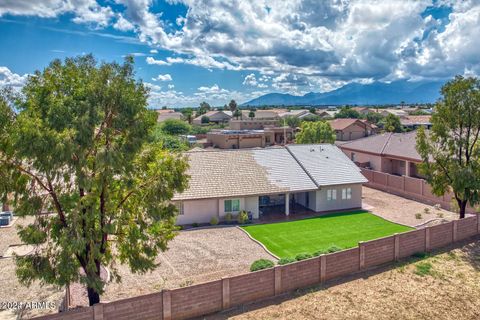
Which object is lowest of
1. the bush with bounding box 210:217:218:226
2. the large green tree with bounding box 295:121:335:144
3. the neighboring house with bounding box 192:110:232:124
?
the bush with bounding box 210:217:218:226

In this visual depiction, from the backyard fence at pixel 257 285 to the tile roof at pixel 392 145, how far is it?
20.0m

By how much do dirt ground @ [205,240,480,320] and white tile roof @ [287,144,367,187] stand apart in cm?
1325

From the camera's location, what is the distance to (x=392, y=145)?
1672 inches

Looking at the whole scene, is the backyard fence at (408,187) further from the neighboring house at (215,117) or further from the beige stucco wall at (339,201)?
the neighboring house at (215,117)

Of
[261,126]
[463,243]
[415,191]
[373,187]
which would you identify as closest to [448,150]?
[463,243]

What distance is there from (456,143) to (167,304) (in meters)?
20.8

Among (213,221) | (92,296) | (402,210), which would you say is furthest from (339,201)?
(92,296)

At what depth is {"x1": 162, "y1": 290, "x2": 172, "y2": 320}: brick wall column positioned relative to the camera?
1289 cm

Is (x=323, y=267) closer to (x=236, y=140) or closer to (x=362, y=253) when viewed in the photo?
(x=362, y=253)

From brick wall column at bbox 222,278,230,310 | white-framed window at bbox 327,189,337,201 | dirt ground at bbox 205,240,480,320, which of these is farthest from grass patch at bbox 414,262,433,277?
white-framed window at bbox 327,189,337,201

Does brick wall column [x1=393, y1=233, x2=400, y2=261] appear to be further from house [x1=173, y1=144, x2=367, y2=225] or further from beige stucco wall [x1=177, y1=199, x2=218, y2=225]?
beige stucco wall [x1=177, y1=199, x2=218, y2=225]

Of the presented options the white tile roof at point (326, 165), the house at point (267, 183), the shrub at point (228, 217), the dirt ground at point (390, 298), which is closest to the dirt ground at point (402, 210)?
the house at point (267, 183)

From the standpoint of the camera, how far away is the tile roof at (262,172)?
91.9 feet

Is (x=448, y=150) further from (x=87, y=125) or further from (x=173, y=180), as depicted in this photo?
(x=87, y=125)
